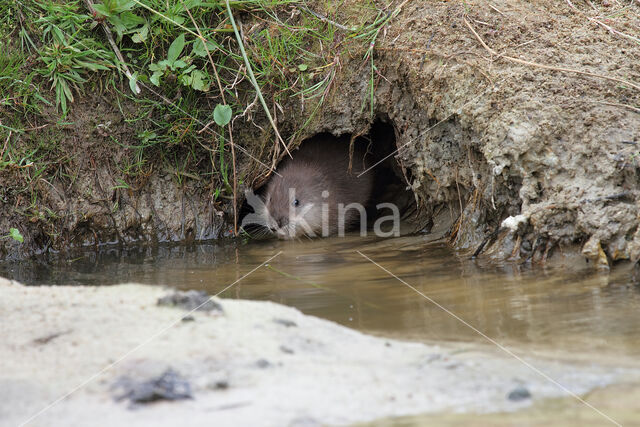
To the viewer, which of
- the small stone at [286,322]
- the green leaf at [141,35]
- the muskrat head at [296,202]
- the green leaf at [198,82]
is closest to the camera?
the small stone at [286,322]

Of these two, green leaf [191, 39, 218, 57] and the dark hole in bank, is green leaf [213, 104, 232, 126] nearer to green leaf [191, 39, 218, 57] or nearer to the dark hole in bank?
green leaf [191, 39, 218, 57]

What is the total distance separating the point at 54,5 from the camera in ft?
14.8

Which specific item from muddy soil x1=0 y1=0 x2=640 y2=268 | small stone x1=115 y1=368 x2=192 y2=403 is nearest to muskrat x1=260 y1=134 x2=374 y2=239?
muddy soil x1=0 y1=0 x2=640 y2=268

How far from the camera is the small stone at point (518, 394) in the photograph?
197cm

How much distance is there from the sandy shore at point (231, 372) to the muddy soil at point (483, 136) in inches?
66.5

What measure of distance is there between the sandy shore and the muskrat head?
3105 mm

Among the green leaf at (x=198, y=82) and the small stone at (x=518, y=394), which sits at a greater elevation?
the green leaf at (x=198, y=82)

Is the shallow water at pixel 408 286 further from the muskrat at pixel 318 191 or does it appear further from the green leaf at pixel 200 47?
the green leaf at pixel 200 47

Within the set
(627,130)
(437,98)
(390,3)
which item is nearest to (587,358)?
(627,130)

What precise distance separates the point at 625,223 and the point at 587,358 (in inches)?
56.1

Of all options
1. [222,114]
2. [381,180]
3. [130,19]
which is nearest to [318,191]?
[381,180]

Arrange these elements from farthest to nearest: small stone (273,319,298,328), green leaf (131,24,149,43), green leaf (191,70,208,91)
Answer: green leaf (191,70,208,91), green leaf (131,24,149,43), small stone (273,319,298,328)

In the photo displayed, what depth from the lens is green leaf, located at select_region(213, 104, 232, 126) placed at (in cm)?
465

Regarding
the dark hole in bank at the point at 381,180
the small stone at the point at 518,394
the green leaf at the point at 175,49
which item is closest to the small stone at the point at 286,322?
the small stone at the point at 518,394
